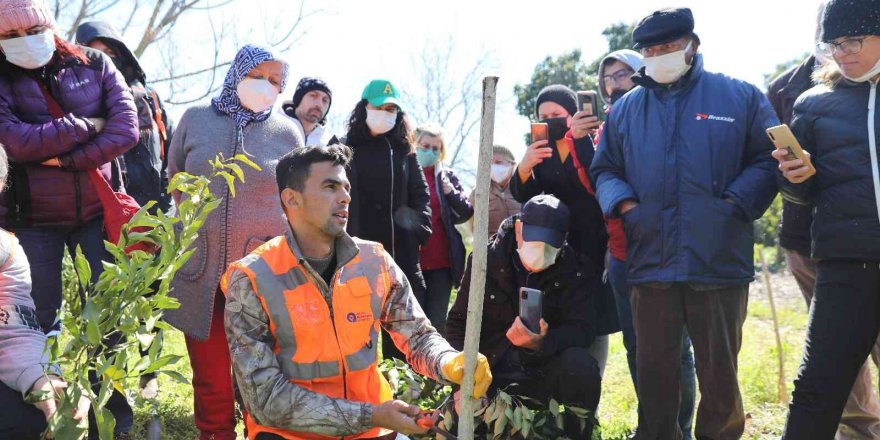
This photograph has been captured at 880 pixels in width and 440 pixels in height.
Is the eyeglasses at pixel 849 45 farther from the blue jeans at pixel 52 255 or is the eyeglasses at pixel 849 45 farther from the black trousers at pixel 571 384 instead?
the blue jeans at pixel 52 255

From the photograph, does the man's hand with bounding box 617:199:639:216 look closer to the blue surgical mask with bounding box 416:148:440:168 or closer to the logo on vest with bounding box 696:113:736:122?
the logo on vest with bounding box 696:113:736:122

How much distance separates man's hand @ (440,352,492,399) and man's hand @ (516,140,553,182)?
2.05 metres

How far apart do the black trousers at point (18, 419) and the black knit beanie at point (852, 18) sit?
11.4 ft

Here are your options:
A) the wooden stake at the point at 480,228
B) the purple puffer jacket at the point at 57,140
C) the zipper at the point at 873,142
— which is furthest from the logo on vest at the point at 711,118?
the purple puffer jacket at the point at 57,140

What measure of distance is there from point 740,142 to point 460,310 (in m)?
1.62

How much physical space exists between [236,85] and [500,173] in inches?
95.8

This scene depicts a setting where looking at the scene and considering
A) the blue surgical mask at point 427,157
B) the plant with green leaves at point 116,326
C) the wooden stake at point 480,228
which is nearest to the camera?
the plant with green leaves at point 116,326

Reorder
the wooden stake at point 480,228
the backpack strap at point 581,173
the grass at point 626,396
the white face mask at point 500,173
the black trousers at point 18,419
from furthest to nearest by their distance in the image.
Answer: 1. the white face mask at point 500,173
2. the grass at point 626,396
3. the backpack strap at point 581,173
4. the black trousers at point 18,419
5. the wooden stake at point 480,228

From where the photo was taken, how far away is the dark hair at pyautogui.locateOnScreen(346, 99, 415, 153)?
5.68 metres

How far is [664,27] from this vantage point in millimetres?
4137

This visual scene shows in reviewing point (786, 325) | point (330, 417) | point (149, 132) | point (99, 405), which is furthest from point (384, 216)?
point (786, 325)

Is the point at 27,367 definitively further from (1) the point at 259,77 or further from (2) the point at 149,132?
(2) the point at 149,132

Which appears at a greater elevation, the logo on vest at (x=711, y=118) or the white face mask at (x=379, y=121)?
the logo on vest at (x=711, y=118)

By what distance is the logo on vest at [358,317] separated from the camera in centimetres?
327
